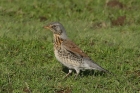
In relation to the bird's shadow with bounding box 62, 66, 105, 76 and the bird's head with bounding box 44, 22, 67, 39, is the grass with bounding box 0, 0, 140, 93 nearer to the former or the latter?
the bird's shadow with bounding box 62, 66, 105, 76

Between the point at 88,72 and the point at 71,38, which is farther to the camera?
the point at 71,38

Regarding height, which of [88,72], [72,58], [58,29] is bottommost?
[88,72]

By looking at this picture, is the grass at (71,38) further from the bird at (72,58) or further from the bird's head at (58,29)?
the bird's head at (58,29)

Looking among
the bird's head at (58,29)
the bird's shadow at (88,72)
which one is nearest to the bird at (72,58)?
the bird's head at (58,29)

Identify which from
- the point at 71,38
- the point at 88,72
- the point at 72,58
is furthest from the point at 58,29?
the point at 71,38

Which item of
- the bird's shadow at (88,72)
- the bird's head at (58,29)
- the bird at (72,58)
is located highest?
the bird's head at (58,29)

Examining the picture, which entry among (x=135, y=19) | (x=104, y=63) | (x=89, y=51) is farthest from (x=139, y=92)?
(x=135, y=19)

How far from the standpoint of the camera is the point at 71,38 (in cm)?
1205

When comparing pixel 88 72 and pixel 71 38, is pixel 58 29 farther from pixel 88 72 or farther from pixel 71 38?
pixel 71 38

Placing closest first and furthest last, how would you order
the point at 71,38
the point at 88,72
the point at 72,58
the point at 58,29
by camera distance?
the point at 72,58, the point at 58,29, the point at 88,72, the point at 71,38

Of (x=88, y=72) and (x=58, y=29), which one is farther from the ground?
(x=58, y=29)

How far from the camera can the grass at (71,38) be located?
8.51 m

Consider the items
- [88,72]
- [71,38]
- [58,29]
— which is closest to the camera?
[58,29]

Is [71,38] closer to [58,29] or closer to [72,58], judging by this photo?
[58,29]
